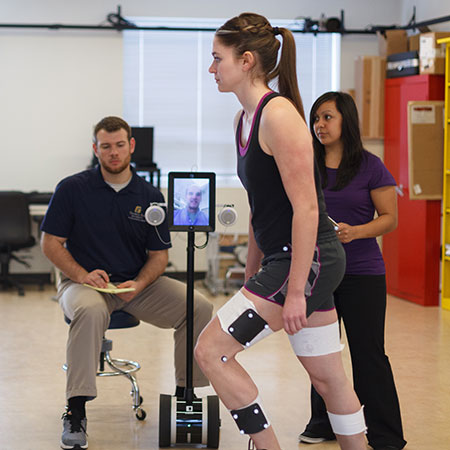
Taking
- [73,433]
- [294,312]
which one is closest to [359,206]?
[294,312]

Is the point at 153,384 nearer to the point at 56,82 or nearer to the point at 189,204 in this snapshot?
the point at 189,204

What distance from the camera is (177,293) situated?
326 cm

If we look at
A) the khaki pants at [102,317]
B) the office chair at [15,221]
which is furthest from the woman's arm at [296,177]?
the office chair at [15,221]

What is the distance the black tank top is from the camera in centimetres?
201

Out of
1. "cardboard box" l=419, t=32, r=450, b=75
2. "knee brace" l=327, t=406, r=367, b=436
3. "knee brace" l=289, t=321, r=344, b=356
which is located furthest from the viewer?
"cardboard box" l=419, t=32, r=450, b=75

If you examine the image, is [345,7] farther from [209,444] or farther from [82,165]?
[209,444]

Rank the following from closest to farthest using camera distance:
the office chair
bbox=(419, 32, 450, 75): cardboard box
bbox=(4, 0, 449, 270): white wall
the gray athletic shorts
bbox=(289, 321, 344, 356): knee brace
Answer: the gray athletic shorts → bbox=(289, 321, 344, 356): knee brace → bbox=(419, 32, 450, 75): cardboard box → the office chair → bbox=(4, 0, 449, 270): white wall

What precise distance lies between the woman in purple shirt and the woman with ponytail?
679 millimetres

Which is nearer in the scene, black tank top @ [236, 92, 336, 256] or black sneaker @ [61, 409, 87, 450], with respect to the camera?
black tank top @ [236, 92, 336, 256]

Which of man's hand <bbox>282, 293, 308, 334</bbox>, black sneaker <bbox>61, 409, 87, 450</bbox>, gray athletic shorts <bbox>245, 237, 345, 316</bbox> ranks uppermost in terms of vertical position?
gray athletic shorts <bbox>245, 237, 345, 316</bbox>

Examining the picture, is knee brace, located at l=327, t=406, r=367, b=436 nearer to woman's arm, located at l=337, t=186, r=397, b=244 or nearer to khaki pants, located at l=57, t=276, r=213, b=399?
woman's arm, located at l=337, t=186, r=397, b=244

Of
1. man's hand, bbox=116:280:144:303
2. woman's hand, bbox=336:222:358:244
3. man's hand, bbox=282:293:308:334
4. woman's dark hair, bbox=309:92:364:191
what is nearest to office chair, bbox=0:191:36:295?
man's hand, bbox=116:280:144:303

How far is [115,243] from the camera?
3.33 metres

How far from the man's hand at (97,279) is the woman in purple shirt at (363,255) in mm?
971
